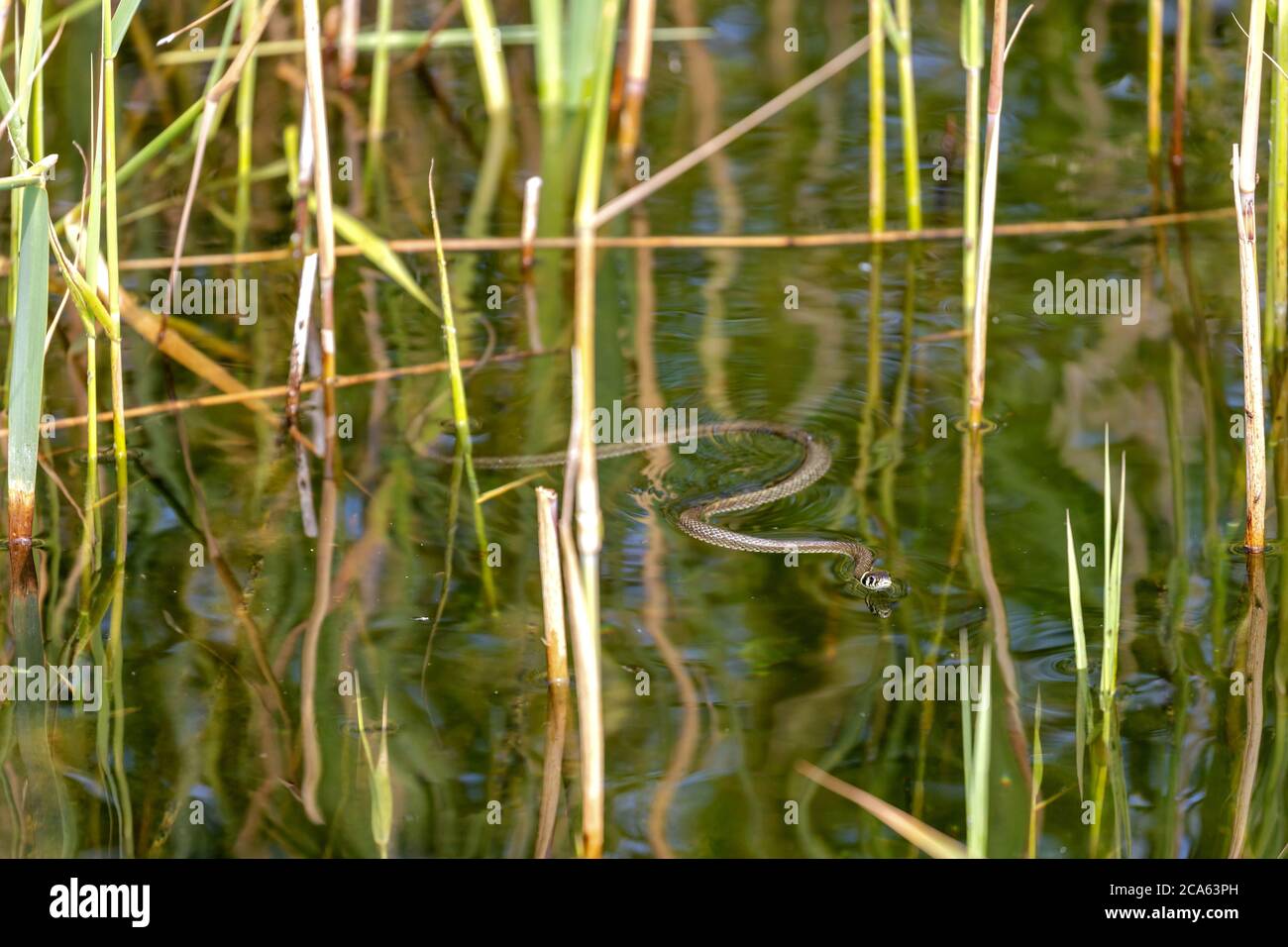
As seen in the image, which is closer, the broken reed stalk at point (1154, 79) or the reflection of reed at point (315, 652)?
the reflection of reed at point (315, 652)

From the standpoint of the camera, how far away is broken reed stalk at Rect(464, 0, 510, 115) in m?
7.60

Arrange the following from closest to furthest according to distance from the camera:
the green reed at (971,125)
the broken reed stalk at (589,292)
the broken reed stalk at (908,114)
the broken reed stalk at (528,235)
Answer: the broken reed stalk at (589,292) < the green reed at (971,125) < the broken reed stalk at (908,114) < the broken reed stalk at (528,235)

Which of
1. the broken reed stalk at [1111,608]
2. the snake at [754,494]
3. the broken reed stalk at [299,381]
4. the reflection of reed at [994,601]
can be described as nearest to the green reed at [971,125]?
the reflection of reed at [994,601]

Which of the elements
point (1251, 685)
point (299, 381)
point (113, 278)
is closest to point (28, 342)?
point (113, 278)

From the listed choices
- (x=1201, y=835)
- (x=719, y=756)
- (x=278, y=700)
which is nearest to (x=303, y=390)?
(x=278, y=700)

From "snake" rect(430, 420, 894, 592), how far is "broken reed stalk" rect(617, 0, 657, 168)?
1.44 m

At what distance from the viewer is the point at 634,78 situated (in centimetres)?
621

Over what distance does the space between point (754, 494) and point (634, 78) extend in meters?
2.02

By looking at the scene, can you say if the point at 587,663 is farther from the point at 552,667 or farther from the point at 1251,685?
the point at 1251,685

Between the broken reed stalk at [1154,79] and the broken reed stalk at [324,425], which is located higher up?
the broken reed stalk at [1154,79]

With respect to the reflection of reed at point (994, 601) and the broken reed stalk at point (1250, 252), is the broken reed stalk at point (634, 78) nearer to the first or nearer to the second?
the broken reed stalk at point (1250, 252)

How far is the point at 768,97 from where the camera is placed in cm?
848

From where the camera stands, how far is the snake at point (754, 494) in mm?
4676

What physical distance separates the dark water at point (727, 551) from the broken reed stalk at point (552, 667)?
4 cm
